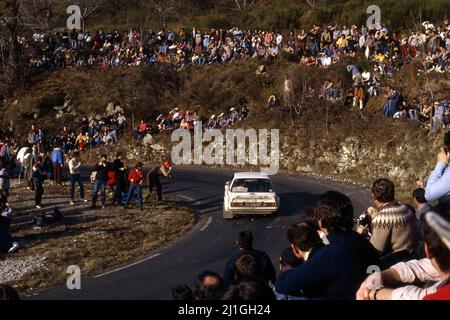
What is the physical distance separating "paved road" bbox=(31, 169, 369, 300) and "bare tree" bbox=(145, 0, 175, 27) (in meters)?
35.0

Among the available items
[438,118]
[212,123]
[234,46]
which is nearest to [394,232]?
[438,118]

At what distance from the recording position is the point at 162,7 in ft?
209

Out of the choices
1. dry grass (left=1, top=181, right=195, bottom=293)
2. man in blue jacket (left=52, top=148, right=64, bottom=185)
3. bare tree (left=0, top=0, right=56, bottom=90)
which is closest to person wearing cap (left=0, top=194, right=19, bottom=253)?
dry grass (left=1, top=181, right=195, bottom=293)

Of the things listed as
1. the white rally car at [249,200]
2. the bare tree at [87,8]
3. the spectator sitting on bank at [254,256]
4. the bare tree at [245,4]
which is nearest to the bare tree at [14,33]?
the bare tree at [87,8]

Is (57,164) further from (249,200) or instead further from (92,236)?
(249,200)

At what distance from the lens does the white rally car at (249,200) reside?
2092 cm

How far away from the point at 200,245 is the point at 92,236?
3.29 metres

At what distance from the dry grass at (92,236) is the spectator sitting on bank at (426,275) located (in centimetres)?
1032

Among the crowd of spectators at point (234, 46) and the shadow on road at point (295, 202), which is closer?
the shadow on road at point (295, 202)

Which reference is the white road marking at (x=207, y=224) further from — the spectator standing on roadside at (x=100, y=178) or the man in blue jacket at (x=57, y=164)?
the man in blue jacket at (x=57, y=164)
